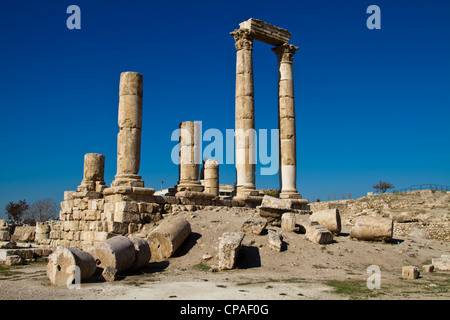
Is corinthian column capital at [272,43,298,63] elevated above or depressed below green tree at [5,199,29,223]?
above

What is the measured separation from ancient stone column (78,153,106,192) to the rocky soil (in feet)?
16.8

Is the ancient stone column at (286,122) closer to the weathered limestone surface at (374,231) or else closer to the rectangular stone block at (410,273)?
the weathered limestone surface at (374,231)

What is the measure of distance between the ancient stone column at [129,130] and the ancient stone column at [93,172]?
148 inches

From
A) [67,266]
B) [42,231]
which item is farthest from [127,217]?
[42,231]

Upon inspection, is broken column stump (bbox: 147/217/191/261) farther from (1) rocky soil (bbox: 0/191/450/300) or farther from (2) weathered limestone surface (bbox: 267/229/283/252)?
(2) weathered limestone surface (bbox: 267/229/283/252)

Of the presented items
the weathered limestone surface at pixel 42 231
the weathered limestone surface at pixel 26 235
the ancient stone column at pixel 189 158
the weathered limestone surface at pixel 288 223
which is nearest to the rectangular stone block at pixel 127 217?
the ancient stone column at pixel 189 158

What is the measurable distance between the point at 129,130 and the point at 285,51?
10.2 metres

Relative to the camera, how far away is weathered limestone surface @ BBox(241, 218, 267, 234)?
1416 centimetres

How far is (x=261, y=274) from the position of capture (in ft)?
36.7

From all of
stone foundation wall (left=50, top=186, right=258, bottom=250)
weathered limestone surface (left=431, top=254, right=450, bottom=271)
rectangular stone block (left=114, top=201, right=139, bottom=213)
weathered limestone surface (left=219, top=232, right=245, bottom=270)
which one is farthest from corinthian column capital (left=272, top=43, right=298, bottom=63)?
weathered limestone surface (left=219, top=232, right=245, bottom=270)

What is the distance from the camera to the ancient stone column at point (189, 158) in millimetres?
18625

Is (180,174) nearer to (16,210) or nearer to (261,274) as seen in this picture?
(261,274)
